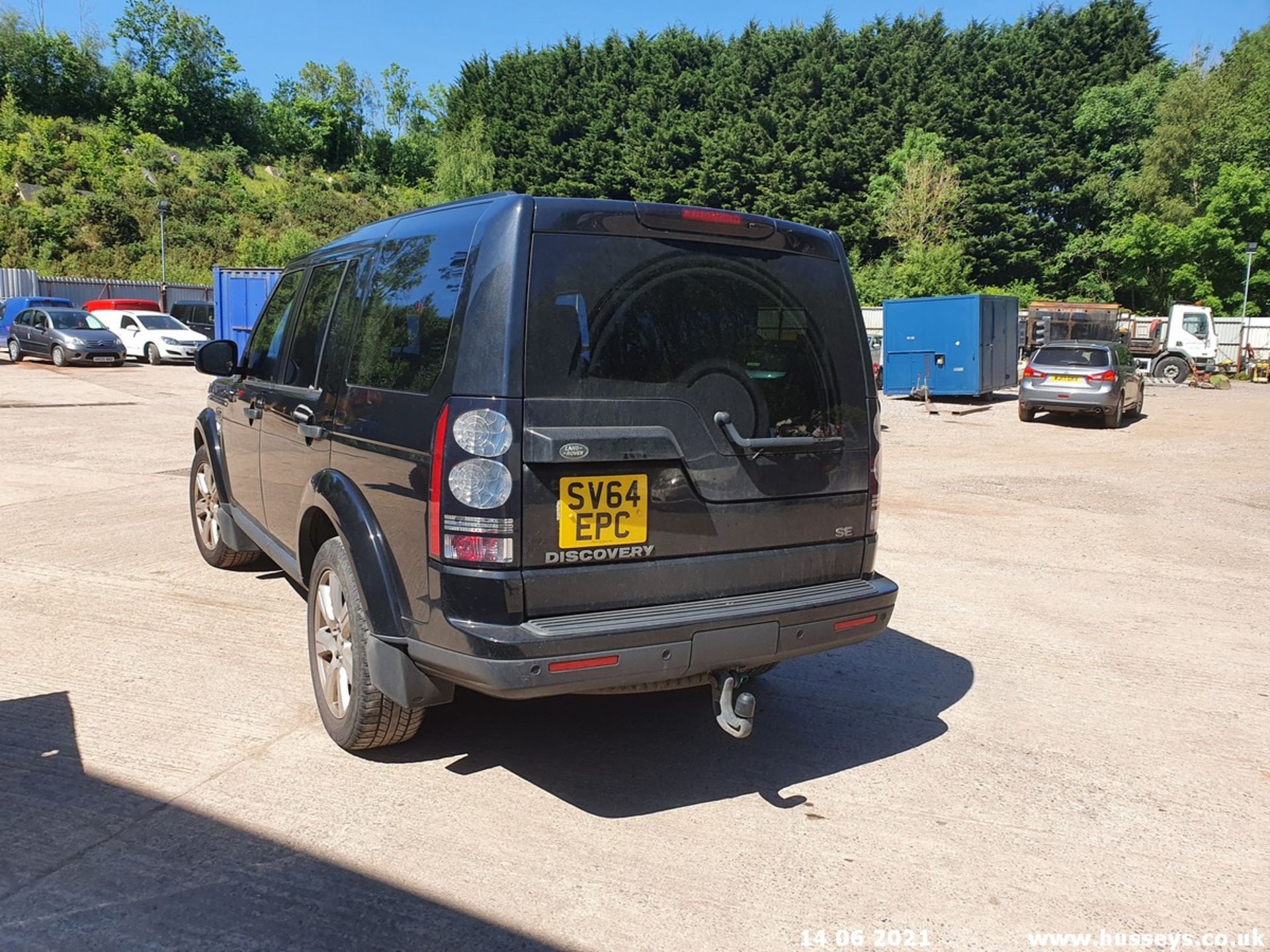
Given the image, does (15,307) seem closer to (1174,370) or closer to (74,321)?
(74,321)

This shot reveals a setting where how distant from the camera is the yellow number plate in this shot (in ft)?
10.0

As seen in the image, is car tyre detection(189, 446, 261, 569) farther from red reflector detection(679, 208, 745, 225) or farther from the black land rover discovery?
red reflector detection(679, 208, 745, 225)

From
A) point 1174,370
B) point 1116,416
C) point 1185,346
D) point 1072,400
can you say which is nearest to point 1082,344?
point 1072,400

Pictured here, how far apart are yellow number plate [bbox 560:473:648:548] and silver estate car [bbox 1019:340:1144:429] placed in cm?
1645

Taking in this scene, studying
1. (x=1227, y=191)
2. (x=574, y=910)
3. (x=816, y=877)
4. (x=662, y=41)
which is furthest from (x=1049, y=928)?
(x=662, y=41)

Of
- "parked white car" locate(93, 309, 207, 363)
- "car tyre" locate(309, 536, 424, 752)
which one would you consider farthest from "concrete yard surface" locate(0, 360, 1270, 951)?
"parked white car" locate(93, 309, 207, 363)

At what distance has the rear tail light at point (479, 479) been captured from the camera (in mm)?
2951

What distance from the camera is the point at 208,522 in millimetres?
6414

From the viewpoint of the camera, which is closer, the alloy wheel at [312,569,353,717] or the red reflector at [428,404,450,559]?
the red reflector at [428,404,450,559]

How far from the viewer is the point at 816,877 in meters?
3.02

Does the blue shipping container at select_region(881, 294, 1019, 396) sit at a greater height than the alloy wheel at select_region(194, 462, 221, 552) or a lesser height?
greater

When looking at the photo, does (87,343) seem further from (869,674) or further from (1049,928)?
(1049,928)

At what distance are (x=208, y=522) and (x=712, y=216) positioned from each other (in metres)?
4.50

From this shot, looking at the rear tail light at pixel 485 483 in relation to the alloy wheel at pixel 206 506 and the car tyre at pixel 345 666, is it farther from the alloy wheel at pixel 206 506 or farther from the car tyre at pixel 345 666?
the alloy wheel at pixel 206 506
